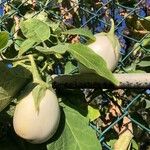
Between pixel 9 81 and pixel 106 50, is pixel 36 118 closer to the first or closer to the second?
pixel 9 81

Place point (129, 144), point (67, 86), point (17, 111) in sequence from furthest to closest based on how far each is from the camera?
point (129, 144) → point (67, 86) → point (17, 111)

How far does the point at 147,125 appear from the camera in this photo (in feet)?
4.16

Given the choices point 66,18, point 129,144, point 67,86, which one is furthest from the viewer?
point 66,18

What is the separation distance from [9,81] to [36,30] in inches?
5.3

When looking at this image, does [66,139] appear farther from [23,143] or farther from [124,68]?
[124,68]

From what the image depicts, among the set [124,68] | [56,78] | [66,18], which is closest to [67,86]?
[56,78]

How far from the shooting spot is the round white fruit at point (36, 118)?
93 cm

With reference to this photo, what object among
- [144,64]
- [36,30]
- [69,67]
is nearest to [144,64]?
[144,64]

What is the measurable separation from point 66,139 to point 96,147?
2.1 inches

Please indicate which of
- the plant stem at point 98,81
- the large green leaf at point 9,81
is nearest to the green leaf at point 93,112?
the plant stem at point 98,81

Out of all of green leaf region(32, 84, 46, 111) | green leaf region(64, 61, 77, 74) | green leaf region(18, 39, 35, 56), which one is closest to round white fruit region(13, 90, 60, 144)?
green leaf region(32, 84, 46, 111)

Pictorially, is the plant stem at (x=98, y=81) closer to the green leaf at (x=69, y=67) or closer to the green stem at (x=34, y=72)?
the green stem at (x=34, y=72)

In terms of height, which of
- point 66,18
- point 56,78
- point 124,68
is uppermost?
point 56,78

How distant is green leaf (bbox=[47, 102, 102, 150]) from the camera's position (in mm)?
1017
